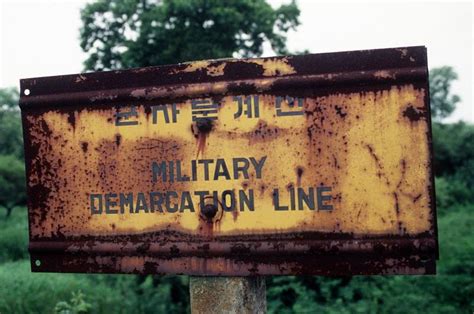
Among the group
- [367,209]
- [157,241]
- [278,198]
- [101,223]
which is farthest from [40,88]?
[367,209]

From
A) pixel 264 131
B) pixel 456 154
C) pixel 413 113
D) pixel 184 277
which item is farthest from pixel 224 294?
pixel 456 154

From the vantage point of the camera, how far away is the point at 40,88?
4.91 feet

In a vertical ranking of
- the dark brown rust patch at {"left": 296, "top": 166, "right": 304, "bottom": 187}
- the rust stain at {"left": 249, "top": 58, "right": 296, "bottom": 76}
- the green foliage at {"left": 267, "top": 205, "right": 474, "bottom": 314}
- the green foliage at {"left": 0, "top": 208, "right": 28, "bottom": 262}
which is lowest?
the green foliage at {"left": 267, "top": 205, "right": 474, "bottom": 314}

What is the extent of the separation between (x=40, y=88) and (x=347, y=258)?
103 cm

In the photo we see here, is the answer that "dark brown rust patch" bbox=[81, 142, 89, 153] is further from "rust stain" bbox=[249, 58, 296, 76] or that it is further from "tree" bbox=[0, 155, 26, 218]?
"tree" bbox=[0, 155, 26, 218]

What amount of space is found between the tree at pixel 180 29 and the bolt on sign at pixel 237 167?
13.1 m

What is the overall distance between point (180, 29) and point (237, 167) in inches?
579

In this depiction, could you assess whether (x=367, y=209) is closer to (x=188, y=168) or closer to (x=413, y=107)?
(x=413, y=107)

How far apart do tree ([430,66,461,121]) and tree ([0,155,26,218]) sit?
1804 centimetres

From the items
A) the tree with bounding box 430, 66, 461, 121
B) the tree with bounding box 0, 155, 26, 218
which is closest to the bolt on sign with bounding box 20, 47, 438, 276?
the tree with bounding box 0, 155, 26, 218

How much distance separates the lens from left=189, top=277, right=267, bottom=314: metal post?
1.34m

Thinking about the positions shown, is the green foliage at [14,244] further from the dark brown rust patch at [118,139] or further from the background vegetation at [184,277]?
the dark brown rust patch at [118,139]

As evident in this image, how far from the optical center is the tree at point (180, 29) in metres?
14.9

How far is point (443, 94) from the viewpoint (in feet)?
78.4
